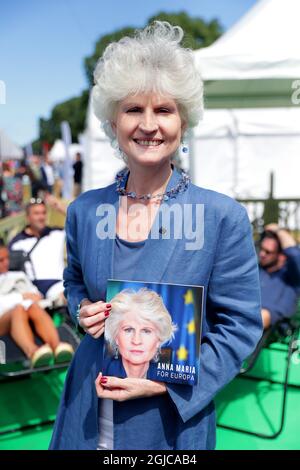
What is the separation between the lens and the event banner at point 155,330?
1.10m

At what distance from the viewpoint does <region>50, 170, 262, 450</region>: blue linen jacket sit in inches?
46.0

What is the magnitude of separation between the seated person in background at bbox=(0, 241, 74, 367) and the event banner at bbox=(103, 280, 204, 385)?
194cm

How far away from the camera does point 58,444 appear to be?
53.2 inches

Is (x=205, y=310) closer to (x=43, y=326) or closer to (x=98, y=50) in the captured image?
(x=43, y=326)

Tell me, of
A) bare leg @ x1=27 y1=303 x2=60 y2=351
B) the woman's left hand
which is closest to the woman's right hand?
the woman's left hand

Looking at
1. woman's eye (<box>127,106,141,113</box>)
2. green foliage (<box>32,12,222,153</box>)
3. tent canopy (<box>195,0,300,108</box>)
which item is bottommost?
woman's eye (<box>127,106,141,113</box>)

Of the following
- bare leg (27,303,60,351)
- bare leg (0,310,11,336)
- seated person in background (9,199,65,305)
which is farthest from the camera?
seated person in background (9,199,65,305)

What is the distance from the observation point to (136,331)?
1.14 metres

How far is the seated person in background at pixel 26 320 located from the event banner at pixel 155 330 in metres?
1.94

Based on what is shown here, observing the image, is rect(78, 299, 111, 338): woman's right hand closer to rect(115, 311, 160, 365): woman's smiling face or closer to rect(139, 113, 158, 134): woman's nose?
rect(115, 311, 160, 365): woman's smiling face

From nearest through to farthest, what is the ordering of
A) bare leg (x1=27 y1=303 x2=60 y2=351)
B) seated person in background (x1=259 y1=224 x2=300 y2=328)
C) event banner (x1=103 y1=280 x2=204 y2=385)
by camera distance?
event banner (x1=103 y1=280 x2=204 y2=385) < bare leg (x1=27 y1=303 x2=60 y2=351) < seated person in background (x1=259 y1=224 x2=300 y2=328)

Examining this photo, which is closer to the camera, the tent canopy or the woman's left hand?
the woman's left hand

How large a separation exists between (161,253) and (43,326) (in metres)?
2.28

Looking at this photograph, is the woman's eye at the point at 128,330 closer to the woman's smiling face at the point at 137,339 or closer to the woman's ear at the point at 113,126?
the woman's smiling face at the point at 137,339
